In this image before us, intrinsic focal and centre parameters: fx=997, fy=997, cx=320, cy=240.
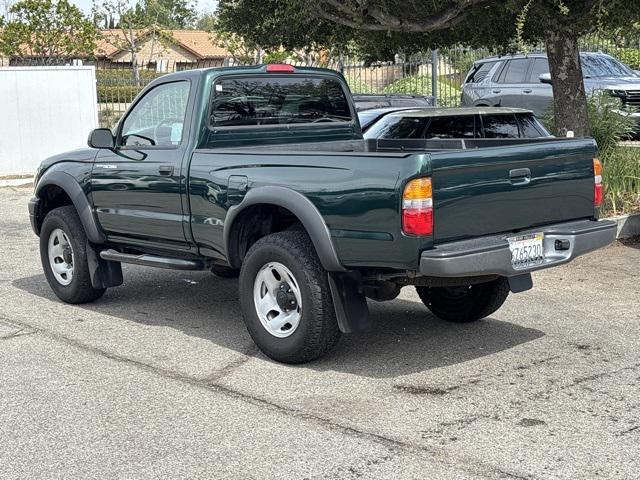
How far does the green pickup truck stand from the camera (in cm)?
568

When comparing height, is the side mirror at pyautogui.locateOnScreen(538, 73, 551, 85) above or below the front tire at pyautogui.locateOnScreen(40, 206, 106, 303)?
above

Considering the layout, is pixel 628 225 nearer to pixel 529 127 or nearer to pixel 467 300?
pixel 529 127

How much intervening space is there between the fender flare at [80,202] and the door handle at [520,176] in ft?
11.5

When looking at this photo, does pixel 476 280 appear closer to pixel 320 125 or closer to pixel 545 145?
pixel 545 145

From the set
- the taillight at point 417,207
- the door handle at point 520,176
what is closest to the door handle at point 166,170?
the taillight at point 417,207

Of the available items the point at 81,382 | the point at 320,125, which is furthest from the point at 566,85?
the point at 81,382

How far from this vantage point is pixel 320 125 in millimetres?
7781

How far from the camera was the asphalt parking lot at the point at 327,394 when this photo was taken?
4672 millimetres

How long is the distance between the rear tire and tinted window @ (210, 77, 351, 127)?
63.3 inches

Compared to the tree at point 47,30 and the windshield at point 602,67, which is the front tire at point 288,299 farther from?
the tree at point 47,30

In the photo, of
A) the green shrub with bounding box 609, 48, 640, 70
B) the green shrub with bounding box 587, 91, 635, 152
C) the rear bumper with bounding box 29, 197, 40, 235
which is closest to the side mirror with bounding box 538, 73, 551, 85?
the green shrub with bounding box 587, 91, 635, 152

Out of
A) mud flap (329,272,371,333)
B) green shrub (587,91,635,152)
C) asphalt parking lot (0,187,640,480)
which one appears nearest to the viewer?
asphalt parking lot (0,187,640,480)

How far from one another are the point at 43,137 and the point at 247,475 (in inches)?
628

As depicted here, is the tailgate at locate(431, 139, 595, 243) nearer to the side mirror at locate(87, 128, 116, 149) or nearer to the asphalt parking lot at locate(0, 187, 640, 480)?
the asphalt parking lot at locate(0, 187, 640, 480)
